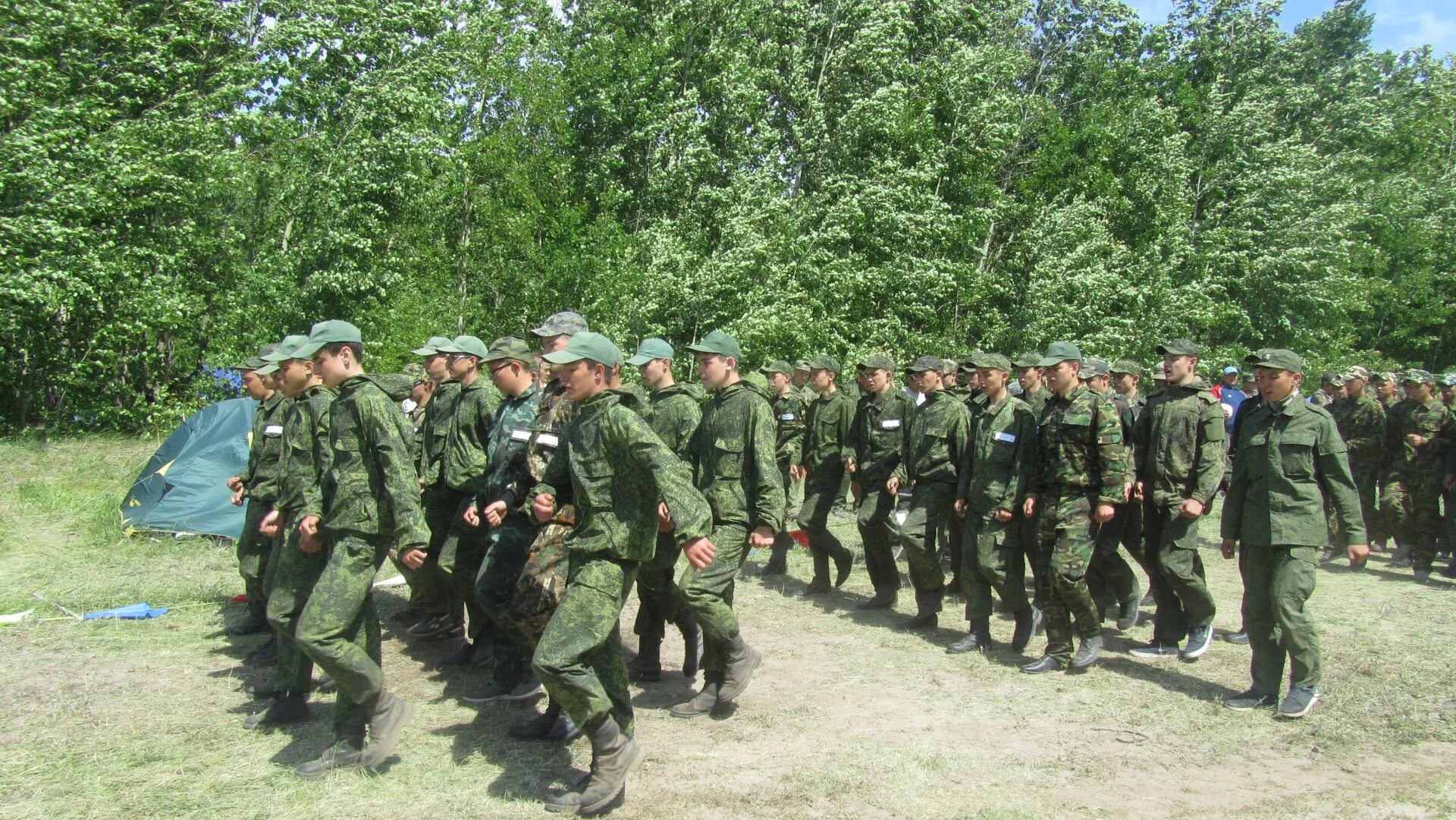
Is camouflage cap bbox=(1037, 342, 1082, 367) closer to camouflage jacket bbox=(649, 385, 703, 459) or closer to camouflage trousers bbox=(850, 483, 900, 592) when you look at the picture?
camouflage trousers bbox=(850, 483, 900, 592)

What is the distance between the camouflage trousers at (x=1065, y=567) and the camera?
6681 millimetres

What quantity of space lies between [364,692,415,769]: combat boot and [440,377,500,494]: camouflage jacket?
206 cm

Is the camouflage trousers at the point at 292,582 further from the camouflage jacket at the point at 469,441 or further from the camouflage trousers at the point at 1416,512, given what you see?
the camouflage trousers at the point at 1416,512

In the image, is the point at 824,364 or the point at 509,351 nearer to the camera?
the point at 509,351

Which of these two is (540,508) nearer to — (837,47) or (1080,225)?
(1080,225)

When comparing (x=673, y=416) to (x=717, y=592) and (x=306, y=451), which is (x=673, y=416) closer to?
(x=717, y=592)

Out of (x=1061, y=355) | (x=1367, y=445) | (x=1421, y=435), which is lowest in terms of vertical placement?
(x=1367, y=445)

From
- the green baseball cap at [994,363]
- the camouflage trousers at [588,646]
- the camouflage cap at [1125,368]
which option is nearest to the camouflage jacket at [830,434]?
the green baseball cap at [994,363]

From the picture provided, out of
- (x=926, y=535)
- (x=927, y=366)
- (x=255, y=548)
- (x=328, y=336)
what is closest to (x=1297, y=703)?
(x=926, y=535)

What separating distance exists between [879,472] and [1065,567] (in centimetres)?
236

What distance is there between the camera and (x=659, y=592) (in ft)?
20.6

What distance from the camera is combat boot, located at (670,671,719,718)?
6.02 meters

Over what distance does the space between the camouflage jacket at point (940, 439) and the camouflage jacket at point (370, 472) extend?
172 inches

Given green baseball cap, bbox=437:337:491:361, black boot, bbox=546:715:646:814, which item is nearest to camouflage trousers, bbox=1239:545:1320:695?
black boot, bbox=546:715:646:814
